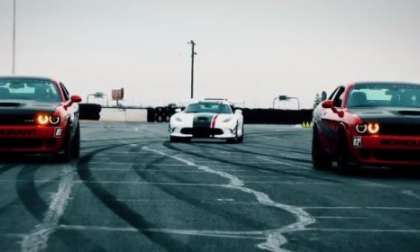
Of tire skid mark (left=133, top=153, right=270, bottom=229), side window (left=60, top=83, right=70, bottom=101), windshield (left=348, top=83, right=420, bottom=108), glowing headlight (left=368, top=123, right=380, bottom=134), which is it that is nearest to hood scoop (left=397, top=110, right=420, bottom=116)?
glowing headlight (left=368, top=123, right=380, bottom=134)

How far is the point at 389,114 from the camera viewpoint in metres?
12.5

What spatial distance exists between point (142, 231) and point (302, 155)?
11671 millimetres

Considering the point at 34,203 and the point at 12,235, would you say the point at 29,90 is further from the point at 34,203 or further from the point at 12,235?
the point at 12,235

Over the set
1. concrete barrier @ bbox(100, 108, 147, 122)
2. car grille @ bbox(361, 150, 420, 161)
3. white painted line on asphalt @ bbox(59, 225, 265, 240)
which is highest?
car grille @ bbox(361, 150, 420, 161)

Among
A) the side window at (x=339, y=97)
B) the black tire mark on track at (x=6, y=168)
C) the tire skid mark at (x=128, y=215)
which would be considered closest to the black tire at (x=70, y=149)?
the black tire mark on track at (x=6, y=168)

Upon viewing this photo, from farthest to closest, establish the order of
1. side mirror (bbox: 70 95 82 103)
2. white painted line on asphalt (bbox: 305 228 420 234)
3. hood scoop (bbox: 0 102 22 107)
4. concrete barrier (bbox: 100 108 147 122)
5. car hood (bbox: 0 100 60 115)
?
concrete barrier (bbox: 100 108 147 122)
side mirror (bbox: 70 95 82 103)
hood scoop (bbox: 0 102 22 107)
car hood (bbox: 0 100 60 115)
white painted line on asphalt (bbox: 305 228 420 234)

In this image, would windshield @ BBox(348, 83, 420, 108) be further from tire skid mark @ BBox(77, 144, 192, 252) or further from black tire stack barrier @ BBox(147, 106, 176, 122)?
black tire stack barrier @ BBox(147, 106, 176, 122)

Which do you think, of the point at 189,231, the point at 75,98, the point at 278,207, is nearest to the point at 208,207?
the point at 278,207

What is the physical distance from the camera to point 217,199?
9.20 meters

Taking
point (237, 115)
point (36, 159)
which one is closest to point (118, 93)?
point (237, 115)

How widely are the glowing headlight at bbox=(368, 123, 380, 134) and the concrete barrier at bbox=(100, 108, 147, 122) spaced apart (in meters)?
50.1

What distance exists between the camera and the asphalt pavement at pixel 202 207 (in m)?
6.44

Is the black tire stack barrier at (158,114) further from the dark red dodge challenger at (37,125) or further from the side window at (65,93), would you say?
the dark red dodge challenger at (37,125)

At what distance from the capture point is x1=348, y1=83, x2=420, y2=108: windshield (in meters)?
13.5
